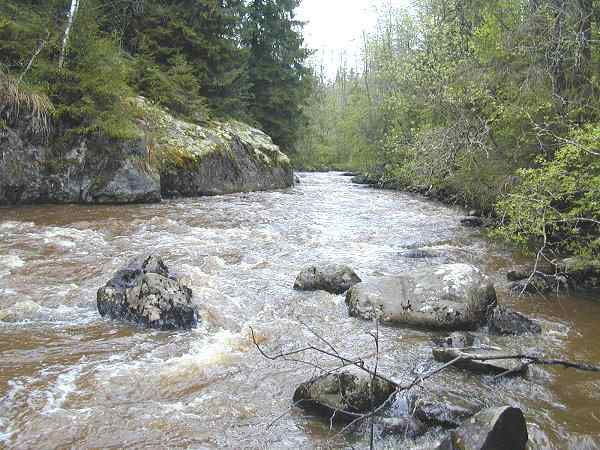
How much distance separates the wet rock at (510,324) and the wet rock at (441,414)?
6.82 ft

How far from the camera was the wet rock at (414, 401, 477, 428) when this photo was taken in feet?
12.2

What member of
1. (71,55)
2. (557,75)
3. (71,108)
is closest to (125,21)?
(71,55)

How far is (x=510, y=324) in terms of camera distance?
5.67 meters

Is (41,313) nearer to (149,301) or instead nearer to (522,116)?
(149,301)

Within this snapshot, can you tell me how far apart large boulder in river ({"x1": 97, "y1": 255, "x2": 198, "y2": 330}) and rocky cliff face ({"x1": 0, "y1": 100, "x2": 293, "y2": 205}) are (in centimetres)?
732

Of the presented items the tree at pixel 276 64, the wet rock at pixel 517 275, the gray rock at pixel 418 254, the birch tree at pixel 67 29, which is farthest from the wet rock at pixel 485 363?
the tree at pixel 276 64

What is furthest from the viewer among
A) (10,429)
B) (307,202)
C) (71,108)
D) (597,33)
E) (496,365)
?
(307,202)

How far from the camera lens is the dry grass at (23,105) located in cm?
1107

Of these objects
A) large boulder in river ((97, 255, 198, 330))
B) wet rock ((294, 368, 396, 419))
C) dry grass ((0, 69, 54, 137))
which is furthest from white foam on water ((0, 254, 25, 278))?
dry grass ((0, 69, 54, 137))

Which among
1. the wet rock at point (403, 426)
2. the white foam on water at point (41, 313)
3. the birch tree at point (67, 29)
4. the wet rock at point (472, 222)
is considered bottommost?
the wet rock at point (403, 426)

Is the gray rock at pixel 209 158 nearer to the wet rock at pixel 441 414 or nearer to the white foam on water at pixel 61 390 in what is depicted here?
the white foam on water at pixel 61 390

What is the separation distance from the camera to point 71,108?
12023mm

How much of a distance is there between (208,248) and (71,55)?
7.84 m

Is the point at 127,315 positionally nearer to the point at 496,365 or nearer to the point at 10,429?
the point at 10,429
